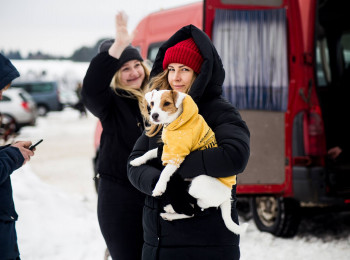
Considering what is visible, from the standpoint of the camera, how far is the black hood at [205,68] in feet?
6.73

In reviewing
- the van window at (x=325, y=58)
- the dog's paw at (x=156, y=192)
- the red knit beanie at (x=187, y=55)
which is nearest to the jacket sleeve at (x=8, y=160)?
the dog's paw at (x=156, y=192)

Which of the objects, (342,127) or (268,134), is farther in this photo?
(342,127)

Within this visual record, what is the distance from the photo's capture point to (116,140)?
2.84 meters

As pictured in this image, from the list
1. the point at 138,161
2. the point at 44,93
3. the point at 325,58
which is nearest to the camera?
the point at 138,161

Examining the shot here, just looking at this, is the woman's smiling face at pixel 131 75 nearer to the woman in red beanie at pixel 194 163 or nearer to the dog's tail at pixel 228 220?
the woman in red beanie at pixel 194 163

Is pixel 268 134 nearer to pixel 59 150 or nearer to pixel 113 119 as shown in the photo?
pixel 113 119

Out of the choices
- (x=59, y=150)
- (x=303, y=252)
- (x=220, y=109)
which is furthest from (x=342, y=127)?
(x=59, y=150)

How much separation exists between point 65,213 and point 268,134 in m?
2.56

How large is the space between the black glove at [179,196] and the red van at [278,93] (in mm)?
2710

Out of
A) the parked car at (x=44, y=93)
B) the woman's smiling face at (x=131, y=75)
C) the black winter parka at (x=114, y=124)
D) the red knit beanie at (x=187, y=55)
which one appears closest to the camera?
the red knit beanie at (x=187, y=55)

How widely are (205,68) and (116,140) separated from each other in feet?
3.15

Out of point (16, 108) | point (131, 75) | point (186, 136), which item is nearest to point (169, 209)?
point (186, 136)

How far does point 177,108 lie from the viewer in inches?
77.1

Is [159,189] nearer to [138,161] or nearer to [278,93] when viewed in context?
[138,161]
